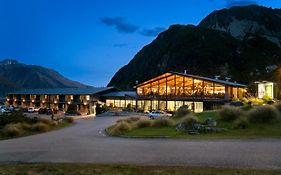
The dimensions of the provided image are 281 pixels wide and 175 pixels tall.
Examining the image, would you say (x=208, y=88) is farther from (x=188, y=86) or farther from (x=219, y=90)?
(x=188, y=86)

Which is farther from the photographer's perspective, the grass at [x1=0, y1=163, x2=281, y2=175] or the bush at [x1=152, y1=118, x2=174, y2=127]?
the bush at [x1=152, y1=118, x2=174, y2=127]

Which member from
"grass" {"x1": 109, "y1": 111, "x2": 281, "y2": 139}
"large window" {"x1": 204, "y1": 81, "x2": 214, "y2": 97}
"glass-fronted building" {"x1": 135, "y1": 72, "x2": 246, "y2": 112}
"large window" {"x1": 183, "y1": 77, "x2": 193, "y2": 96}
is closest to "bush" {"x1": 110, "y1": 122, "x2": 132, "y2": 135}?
"grass" {"x1": 109, "y1": 111, "x2": 281, "y2": 139}

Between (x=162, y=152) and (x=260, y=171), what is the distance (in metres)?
5.59

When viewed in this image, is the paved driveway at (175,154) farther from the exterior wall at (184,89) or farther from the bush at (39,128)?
the exterior wall at (184,89)

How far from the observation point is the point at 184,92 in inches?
2692

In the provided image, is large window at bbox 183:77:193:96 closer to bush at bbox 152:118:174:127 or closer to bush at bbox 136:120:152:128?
bush at bbox 152:118:174:127

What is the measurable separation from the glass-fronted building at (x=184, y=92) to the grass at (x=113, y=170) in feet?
171

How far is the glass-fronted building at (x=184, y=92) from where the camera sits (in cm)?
6518

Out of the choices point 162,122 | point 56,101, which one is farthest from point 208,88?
point 56,101

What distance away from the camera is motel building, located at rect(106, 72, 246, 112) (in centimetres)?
6512

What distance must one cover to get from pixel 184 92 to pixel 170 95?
287 cm

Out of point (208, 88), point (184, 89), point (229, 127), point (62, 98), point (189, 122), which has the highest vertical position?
point (208, 88)

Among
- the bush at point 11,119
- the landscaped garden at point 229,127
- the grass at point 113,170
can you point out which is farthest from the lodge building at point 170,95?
the grass at point 113,170

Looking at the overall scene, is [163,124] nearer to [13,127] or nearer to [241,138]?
[241,138]
